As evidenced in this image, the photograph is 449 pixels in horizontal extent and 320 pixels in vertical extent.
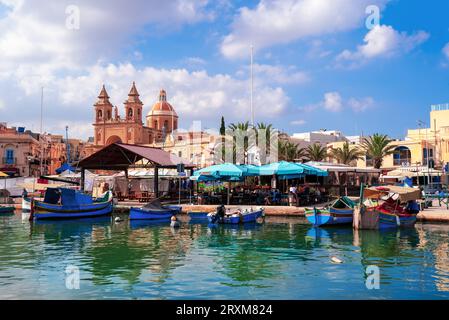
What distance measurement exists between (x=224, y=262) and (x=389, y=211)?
13137 millimetres

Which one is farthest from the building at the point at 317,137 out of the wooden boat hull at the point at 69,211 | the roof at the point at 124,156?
the wooden boat hull at the point at 69,211

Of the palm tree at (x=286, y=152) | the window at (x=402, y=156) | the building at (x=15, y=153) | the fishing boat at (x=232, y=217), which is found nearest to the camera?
the fishing boat at (x=232, y=217)

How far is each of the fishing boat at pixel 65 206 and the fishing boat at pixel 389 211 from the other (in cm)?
1816

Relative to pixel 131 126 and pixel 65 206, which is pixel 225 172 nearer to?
pixel 65 206

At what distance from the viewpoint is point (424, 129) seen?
195 feet

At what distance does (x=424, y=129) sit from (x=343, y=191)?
26275mm

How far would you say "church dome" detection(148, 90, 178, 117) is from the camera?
109m

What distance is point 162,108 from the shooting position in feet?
362

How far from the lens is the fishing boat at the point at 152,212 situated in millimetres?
27906

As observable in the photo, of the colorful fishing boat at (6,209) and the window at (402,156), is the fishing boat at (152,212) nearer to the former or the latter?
the colorful fishing boat at (6,209)

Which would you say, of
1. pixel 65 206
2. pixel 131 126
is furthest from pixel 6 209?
pixel 131 126

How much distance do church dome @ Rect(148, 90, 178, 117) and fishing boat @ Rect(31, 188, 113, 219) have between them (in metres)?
78.6

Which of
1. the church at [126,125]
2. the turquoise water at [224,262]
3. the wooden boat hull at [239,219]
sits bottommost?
the turquoise water at [224,262]
